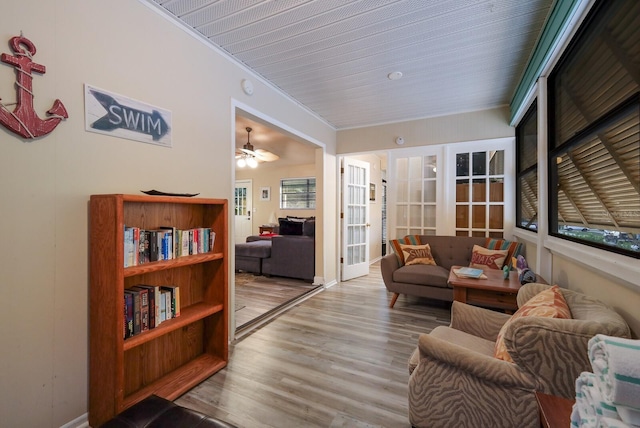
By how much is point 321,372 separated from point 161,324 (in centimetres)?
115

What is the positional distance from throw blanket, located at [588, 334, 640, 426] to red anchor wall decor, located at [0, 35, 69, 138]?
2.23m

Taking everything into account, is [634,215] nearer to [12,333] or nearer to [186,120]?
[186,120]

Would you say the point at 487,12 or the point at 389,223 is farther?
the point at 389,223

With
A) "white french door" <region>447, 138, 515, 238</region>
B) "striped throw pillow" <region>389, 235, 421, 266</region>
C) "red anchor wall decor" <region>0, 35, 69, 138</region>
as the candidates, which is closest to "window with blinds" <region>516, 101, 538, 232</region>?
"white french door" <region>447, 138, 515, 238</region>

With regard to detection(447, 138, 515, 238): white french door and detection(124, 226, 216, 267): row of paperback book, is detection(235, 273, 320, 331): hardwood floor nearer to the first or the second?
detection(124, 226, 216, 267): row of paperback book

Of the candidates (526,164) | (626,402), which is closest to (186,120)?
(626,402)

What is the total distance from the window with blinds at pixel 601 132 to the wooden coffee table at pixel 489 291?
62 cm

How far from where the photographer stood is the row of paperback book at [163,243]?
5.07 ft

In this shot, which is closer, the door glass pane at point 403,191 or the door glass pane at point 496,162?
the door glass pane at point 496,162

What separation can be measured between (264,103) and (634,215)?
9.29ft

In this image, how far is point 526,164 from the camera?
3.14 m

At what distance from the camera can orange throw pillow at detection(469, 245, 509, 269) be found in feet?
10.2

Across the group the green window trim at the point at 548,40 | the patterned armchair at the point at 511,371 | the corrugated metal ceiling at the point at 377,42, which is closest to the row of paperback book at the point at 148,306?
the patterned armchair at the point at 511,371

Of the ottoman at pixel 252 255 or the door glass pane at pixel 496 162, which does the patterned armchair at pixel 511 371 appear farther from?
the ottoman at pixel 252 255
